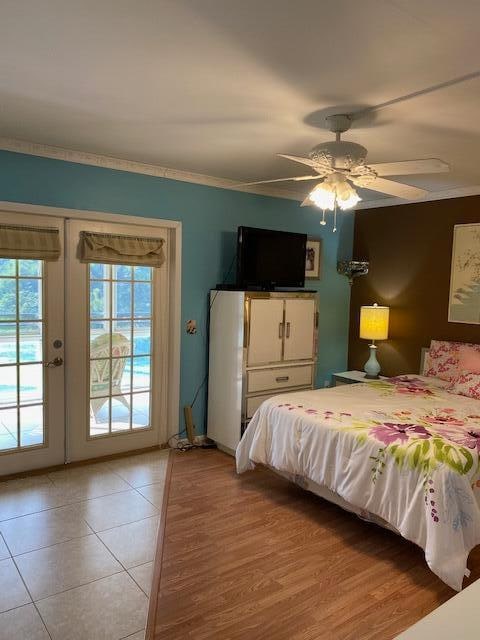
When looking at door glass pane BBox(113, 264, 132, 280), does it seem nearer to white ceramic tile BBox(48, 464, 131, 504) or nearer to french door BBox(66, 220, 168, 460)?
french door BBox(66, 220, 168, 460)

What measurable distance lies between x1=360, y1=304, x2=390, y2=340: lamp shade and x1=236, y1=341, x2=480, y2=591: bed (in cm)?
91

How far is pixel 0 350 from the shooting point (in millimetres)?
3475

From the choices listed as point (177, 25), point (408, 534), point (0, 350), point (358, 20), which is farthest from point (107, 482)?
point (358, 20)

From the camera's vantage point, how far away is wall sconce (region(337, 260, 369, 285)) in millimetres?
5184

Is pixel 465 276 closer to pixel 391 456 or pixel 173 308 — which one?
pixel 391 456

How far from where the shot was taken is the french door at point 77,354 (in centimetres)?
355

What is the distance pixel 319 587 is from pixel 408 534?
533 mm

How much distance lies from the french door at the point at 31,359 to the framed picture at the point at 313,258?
2.50 m

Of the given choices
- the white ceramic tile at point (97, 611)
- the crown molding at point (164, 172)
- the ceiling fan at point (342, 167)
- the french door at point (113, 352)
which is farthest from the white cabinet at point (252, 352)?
the white ceramic tile at point (97, 611)

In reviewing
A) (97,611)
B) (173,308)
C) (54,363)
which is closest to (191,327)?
(173,308)

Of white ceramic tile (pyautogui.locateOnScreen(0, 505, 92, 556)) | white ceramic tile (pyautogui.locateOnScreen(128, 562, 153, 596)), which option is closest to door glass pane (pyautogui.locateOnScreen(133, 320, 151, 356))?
white ceramic tile (pyautogui.locateOnScreen(0, 505, 92, 556))

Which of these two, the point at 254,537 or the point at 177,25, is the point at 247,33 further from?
the point at 254,537

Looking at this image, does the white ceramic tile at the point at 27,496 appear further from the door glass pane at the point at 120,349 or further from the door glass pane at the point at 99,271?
the door glass pane at the point at 99,271

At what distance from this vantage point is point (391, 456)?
2637 millimetres
